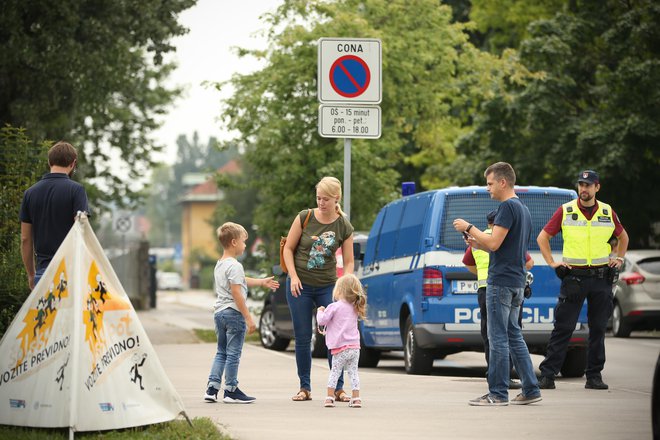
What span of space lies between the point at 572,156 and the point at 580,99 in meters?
2.64

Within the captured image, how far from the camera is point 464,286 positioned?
13680 millimetres

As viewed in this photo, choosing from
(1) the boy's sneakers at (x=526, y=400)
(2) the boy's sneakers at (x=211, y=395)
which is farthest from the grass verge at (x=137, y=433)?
(1) the boy's sneakers at (x=526, y=400)

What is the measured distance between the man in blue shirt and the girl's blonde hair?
37.2 inches

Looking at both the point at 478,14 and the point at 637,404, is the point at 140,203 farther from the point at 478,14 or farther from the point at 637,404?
the point at 637,404

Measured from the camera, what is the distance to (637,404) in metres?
10.8

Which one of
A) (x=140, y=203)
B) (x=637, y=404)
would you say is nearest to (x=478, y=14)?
(x=140, y=203)

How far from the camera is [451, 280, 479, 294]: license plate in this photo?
Answer: 537 inches

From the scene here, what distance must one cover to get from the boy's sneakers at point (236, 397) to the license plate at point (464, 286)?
3.56 meters

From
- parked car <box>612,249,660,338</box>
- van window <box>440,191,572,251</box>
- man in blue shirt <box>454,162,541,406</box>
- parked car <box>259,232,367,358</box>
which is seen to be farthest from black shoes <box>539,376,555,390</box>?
parked car <box>612,249,660,338</box>

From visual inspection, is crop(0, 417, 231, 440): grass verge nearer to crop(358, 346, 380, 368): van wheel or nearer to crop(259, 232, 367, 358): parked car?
crop(358, 346, 380, 368): van wheel

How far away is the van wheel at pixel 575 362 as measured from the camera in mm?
14555

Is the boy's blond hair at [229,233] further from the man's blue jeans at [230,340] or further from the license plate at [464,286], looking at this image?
the license plate at [464,286]

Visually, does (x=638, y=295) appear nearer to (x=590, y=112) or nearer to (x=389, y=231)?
(x=389, y=231)

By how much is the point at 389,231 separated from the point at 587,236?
3.61 metres
